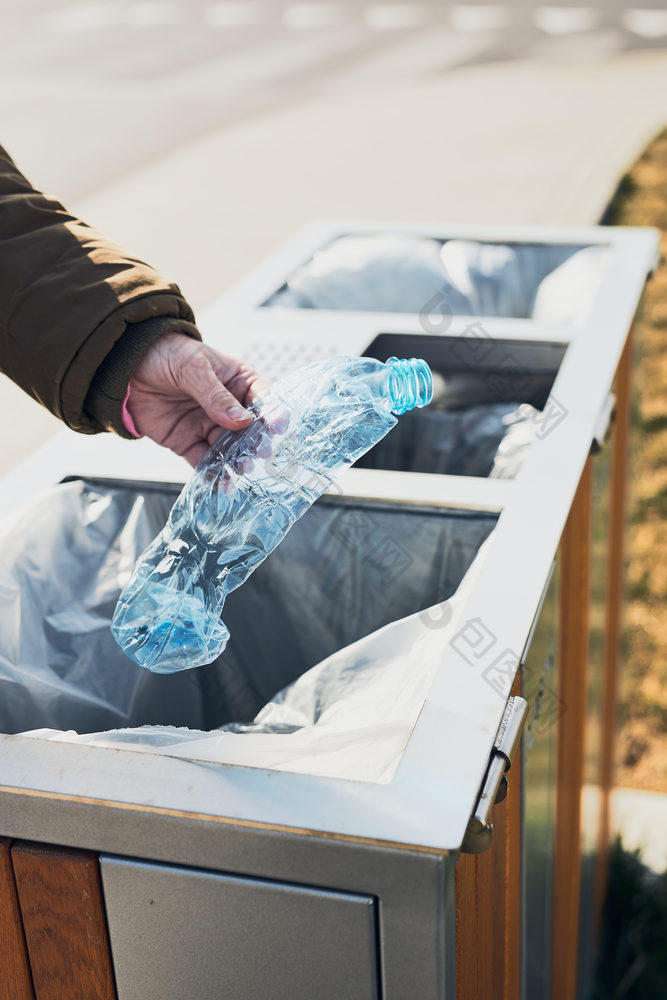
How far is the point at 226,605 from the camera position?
56.7 inches

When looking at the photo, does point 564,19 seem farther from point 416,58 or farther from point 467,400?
point 467,400

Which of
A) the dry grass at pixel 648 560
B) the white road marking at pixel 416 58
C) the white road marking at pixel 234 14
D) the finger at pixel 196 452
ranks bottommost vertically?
the dry grass at pixel 648 560

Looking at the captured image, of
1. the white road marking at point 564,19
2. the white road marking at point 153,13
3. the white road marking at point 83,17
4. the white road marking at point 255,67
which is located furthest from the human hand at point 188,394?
the white road marking at point 153,13

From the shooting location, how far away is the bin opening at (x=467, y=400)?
181 centimetres

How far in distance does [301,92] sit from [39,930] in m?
8.18

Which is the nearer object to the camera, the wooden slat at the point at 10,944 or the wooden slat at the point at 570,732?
the wooden slat at the point at 10,944

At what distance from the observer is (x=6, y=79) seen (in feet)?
28.6

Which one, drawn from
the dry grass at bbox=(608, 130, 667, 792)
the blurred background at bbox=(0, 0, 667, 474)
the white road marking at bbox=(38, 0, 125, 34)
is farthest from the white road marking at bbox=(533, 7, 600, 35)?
the dry grass at bbox=(608, 130, 667, 792)

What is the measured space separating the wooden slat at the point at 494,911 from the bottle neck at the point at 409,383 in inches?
12.2

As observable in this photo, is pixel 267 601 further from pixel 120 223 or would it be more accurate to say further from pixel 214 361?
pixel 120 223

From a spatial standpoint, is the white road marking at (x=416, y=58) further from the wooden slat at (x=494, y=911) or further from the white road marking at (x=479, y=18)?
the wooden slat at (x=494, y=911)

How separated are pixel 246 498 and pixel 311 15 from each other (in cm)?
1121

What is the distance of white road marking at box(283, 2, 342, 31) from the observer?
1096cm

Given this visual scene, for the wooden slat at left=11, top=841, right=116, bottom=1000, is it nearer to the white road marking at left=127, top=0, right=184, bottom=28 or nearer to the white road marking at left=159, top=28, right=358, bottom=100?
the white road marking at left=159, top=28, right=358, bottom=100
